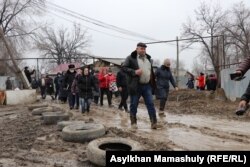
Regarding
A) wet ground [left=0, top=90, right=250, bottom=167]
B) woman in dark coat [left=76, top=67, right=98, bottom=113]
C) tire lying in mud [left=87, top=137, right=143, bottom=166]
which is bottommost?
wet ground [left=0, top=90, right=250, bottom=167]

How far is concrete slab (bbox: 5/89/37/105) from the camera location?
2285cm

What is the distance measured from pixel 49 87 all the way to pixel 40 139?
58.0ft

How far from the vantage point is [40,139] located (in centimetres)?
855

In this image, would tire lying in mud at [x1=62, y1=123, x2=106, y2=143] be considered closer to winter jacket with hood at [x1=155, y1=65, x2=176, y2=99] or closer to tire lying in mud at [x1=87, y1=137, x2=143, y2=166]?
tire lying in mud at [x1=87, y1=137, x2=143, y2=166]

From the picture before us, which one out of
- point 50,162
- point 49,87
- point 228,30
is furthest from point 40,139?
point 228,30

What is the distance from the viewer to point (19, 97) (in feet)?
75.3

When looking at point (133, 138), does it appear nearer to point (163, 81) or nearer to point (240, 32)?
point (163, 81)

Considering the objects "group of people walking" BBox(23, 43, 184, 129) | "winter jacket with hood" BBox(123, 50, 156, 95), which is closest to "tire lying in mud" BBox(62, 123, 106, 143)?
"winter jacket with hood" BBox(123, 50, 156, 95)

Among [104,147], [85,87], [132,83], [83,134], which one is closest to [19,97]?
[85,87]

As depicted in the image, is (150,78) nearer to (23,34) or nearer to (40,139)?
(40,139)

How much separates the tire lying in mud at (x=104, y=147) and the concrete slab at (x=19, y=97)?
17.0 metres

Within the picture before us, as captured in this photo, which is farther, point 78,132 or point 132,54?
point 132,54

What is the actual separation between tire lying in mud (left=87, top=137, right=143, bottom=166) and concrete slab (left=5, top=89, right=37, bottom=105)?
55.8 feet

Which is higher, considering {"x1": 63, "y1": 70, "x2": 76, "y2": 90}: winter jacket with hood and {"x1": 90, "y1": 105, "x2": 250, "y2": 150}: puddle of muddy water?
{"x1": 63, "y1": 70, "x2": 76, "y2": 90}: winter jacket with hood
